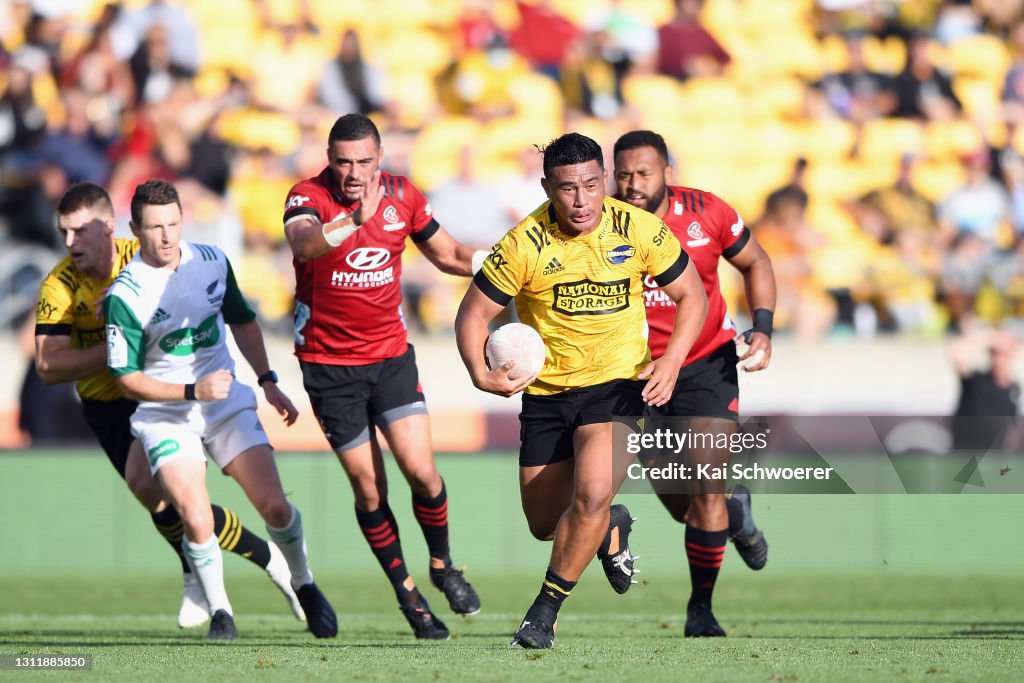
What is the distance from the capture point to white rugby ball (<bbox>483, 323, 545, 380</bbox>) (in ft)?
22.4

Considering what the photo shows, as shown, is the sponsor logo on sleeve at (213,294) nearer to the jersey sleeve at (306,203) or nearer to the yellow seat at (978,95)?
the jersey sleeve at (306,203)

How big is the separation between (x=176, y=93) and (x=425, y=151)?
298 cm

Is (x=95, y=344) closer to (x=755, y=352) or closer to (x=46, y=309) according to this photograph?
(x=46, y=309)

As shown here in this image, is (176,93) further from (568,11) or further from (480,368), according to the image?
(480,368)

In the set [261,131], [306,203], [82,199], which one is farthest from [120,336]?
[261,131]

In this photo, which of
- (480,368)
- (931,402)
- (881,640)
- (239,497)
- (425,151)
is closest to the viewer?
(480,368)

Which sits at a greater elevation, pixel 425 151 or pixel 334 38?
pixel 334 38

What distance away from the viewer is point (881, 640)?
7.87 m

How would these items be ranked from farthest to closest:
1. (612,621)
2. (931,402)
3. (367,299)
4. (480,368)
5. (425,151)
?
1. (425,151)
2. (931,402)
3. (612,621)
4. (367,299)
5. (480,368)

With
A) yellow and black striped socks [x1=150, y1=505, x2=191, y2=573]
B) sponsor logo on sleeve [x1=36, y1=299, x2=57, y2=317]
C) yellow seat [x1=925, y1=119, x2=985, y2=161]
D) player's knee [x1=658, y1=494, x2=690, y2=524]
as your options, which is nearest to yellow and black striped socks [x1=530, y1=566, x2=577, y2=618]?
player's knee [x1=658, y1=494, x2=690, y2=524]

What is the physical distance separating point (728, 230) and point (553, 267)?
203cm

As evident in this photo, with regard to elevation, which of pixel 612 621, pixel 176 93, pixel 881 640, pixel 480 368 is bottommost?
pixel 612 621

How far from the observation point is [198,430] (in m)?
8.36

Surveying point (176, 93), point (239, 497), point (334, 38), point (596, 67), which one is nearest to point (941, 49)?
point (596, 67)
